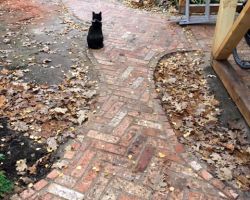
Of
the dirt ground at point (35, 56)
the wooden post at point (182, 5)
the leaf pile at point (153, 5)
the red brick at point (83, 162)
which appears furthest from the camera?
the leaf pile at point (153, 5)

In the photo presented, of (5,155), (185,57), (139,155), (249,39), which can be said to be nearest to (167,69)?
(185,57)

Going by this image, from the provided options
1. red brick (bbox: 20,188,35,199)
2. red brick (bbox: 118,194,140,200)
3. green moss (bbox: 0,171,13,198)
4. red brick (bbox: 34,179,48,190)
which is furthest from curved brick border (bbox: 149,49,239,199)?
green moss (bbox: 0,171,13,198)

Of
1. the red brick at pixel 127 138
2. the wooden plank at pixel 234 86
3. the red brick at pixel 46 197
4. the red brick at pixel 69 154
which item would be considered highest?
the wooden plank at pixel 234 86

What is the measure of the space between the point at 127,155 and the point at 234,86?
186cm

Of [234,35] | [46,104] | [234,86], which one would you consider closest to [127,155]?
[46,104]

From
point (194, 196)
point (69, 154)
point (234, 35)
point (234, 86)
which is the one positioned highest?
point (234, 35)

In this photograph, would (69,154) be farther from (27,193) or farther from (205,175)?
(205,175)

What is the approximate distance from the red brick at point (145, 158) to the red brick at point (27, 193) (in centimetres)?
104

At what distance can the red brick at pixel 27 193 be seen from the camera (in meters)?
3.06

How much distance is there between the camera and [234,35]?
4.36 m

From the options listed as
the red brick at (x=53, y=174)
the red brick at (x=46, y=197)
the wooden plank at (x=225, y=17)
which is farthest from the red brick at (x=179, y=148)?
the wooden plank at (x=225, y=17)

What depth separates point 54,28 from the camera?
6508 millimetres

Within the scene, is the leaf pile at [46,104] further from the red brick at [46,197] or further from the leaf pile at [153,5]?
the leaf pile at [153,5]

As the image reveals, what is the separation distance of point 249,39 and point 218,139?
1.78 m
